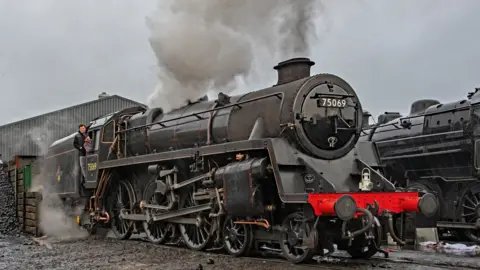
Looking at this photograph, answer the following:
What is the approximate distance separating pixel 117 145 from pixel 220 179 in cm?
471

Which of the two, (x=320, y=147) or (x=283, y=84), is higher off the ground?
(x=283, y=84)

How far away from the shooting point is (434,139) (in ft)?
40.4

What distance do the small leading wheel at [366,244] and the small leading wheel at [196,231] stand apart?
2.50 meters

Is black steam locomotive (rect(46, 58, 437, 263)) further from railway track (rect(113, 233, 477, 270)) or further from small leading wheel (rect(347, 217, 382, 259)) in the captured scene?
railway track (rect(113, 233, 477, 270))

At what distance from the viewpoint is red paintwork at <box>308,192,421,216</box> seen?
7270 mm

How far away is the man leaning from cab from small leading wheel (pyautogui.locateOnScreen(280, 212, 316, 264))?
707 cm

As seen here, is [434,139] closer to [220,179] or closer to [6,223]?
[220,179]

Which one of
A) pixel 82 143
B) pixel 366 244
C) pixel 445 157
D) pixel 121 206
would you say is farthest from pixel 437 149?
pixel 82 143

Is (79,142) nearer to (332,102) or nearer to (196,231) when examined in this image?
(196,231)

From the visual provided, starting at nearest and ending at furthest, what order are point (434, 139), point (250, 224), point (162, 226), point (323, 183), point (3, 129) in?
point (323, 183)
point (250, 224)
point (162, 226)
point (434, 139)
point (3, 129)

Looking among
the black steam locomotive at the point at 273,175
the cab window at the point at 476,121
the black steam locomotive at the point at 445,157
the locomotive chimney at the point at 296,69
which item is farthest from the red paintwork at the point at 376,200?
the cab window at the point at 476,121

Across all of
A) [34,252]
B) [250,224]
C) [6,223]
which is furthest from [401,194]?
[6,223]

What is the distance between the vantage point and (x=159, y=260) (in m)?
8.64

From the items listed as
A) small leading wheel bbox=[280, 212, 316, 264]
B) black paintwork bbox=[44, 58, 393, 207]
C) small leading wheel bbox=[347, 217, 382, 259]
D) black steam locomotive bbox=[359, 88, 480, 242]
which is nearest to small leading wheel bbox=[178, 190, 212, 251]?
black paintwork bbox=[44, 58, 393, 207]
